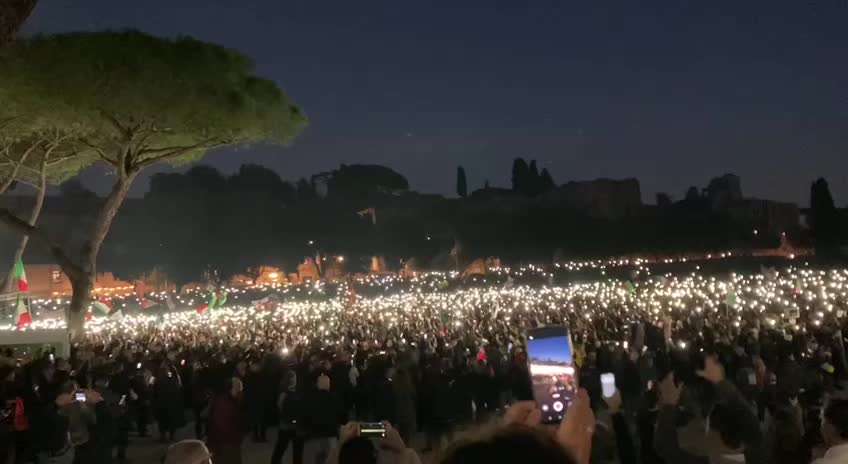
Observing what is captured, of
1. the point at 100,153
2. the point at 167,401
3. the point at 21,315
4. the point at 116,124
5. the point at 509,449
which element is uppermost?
the point at 116,124

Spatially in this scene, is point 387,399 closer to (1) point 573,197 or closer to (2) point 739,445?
(2) point 739,445

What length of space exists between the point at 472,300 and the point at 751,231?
52.8 metres

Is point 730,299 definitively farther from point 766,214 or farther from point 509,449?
point 766,214

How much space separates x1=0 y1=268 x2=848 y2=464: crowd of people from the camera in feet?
12.3

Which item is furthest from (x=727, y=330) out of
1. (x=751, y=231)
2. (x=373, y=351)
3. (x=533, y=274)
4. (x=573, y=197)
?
(x=573, y=197)

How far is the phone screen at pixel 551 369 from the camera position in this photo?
5.79 m

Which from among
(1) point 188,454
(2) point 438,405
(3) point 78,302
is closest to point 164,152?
(3) point 78,302

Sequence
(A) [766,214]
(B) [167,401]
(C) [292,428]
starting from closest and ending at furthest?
(C) [292,428] → (B) [167,401] → (A) [766,214]

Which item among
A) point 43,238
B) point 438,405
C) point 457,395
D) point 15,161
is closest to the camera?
point 438,405

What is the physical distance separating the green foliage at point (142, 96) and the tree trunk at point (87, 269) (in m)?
0.77

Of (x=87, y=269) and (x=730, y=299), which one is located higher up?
(x=87, y=269)

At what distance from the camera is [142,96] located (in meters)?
14.6

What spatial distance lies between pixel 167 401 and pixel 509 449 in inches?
413

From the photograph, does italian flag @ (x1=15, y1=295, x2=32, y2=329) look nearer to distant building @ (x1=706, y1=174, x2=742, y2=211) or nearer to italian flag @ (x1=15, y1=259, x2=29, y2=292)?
italian flag @ (x1=15, y1=259, x2=29, y2=292)
